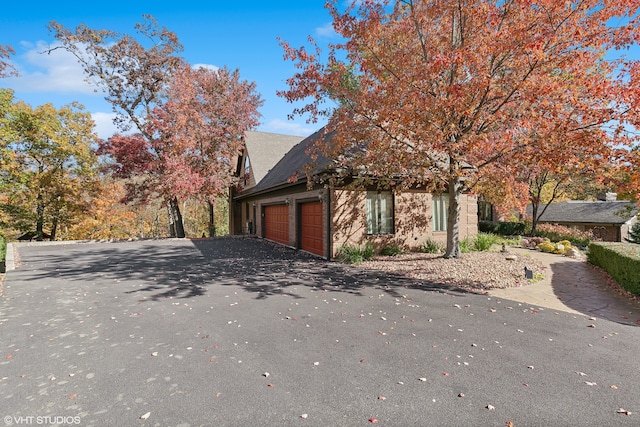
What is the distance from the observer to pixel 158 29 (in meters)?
21.3

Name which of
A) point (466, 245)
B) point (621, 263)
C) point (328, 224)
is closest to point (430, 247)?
point (466, 245)

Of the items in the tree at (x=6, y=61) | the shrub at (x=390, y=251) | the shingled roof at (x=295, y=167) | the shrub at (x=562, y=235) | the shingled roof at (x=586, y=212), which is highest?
the tree at (x=6, y=61)

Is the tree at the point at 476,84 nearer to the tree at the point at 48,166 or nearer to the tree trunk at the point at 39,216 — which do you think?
the tree at the point at 48,166

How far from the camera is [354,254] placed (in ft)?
37.2

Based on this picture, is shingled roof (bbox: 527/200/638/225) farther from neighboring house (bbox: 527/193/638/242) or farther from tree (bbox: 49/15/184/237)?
tree (bbox: 49/15/184/237)

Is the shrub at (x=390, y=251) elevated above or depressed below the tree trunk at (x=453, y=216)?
below

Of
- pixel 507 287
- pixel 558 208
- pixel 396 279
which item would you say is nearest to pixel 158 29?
pixel 396 279

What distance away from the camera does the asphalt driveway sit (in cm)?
304

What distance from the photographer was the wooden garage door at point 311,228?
12.7 metres

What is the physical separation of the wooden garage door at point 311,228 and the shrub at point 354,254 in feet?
3.49

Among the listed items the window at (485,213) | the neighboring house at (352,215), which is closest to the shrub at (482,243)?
the neighboring house at (352,215)

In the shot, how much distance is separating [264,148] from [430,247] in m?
15.7

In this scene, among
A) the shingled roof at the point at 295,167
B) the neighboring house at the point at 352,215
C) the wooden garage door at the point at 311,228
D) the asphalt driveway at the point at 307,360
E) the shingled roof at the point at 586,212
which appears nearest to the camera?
the asphalt driveway at the point at 307,360

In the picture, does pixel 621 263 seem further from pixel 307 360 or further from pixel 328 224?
pixel 307 360
